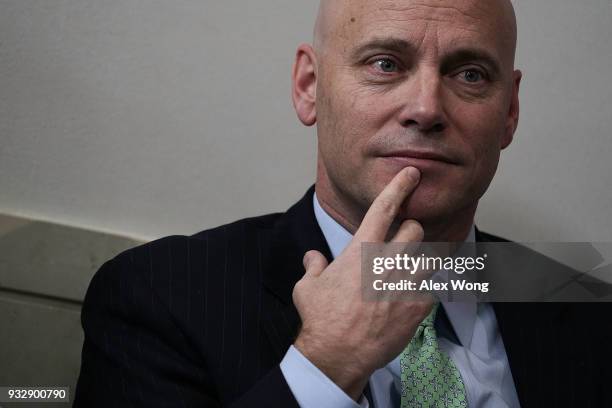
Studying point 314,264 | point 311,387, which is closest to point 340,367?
point 311,387

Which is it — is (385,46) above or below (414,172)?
above

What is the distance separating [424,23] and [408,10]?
0.05 metres

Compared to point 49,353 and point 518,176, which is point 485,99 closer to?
point 518,176

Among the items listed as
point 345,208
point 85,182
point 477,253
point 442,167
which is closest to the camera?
point 442,167

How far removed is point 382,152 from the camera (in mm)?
1621

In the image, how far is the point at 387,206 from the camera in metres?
1.52

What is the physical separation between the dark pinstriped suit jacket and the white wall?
1.36 ft

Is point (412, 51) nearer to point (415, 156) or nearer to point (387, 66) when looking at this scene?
point (387, 66)

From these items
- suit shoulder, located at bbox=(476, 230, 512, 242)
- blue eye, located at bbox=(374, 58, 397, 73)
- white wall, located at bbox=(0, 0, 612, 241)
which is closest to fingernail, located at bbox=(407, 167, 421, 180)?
blue eye, located at bbox=(374, 58, 397, 73)

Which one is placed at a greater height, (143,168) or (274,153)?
(274,153)

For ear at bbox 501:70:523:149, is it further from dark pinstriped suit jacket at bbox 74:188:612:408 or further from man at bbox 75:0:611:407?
dark pinstriped suit jacket at bbox 74:188:612:408

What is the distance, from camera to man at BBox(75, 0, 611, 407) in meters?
1.45

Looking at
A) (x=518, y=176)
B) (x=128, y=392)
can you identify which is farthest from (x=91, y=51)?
(x=518, y=176)

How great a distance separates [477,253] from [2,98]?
1.31 meters
